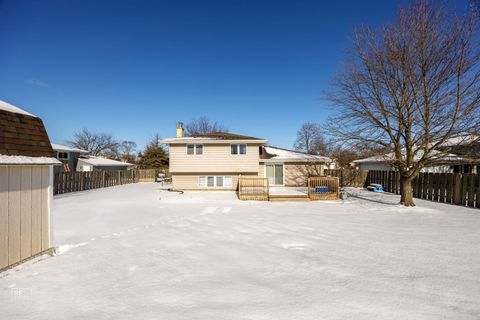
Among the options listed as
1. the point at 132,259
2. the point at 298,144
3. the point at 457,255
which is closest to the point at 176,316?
the point at 132,259

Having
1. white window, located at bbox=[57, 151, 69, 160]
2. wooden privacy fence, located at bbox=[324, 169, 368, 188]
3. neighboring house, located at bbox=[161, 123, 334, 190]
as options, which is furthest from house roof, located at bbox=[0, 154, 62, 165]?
white window, located at bbox=[57, 151, 69, 160]

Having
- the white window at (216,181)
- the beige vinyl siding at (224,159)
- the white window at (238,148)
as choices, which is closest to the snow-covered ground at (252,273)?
the beige vinyl siding at (224,159)

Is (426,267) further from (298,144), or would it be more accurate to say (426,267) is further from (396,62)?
(298,144)

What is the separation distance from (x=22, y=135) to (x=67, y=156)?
1147 inches

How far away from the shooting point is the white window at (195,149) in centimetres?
1855

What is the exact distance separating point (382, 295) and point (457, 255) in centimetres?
318

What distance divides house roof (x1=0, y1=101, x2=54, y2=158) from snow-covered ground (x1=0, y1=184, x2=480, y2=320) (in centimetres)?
230

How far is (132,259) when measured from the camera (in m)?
5.07

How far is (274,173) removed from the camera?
21328 millimetres

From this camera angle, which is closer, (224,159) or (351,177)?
(224,159)

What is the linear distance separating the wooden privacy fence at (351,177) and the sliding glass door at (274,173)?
4.79m

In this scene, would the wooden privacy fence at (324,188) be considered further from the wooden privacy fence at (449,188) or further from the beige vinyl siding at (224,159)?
the wooden privacy fence at (449,188)

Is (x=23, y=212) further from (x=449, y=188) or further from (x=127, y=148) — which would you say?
(x=127, y=148)

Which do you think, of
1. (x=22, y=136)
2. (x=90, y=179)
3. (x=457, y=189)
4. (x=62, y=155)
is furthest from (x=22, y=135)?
(x=62, y=155)
